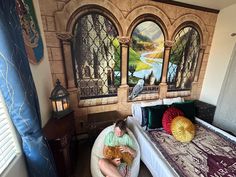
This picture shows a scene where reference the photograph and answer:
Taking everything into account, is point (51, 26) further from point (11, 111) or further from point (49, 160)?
point (49, 160)

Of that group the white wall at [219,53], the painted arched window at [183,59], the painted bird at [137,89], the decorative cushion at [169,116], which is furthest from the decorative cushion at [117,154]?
the white wall at [219,53]

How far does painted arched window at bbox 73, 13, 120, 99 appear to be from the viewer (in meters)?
1.88

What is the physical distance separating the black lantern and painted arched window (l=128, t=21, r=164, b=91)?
1.17 meters

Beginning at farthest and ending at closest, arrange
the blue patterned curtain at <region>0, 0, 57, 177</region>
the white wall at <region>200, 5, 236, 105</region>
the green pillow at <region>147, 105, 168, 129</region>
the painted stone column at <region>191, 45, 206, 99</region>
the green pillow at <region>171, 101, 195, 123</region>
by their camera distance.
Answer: the painted stone column at <region>191, 45, 206, 99</region>, the white wall at <region>200, 5, 236, 105</region>, the green pillow at <region>171, 101, 195, 123</region>, the green pillow at <region>147, 105, 168, 129</region>, the blue patterned curtain at <region>0, 0, 57, 177</region>

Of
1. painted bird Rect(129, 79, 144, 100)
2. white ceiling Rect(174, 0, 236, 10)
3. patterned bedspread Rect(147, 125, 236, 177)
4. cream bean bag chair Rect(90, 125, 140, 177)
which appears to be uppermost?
white ceiling Rect(174, 0, 236, 10)

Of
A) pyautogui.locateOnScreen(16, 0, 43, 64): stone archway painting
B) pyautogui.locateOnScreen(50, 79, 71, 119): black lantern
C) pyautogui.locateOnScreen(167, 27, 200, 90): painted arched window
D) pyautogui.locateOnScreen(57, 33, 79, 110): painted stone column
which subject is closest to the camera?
pyautogui.locateOnScreen(16, 0, 43, 64): stone archway painting

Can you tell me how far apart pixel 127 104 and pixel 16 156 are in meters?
1.74

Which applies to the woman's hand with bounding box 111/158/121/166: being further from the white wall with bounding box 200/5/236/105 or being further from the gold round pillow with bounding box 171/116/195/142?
the white wall with bounding box 200/5/236/105

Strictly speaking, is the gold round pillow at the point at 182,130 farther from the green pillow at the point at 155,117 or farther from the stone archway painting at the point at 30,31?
the stone archway painting at the point at 30,31

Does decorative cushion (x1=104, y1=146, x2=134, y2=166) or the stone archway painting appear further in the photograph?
decorative cushion (x1=104, y1=146, x2=134, y2=166)

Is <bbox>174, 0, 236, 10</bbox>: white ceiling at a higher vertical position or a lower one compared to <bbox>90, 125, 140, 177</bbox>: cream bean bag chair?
higher

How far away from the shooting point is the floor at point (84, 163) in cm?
172

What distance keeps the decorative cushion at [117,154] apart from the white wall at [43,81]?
877 millimetres

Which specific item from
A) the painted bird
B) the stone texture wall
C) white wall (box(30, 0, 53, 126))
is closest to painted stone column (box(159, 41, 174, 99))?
the stone texture wall
